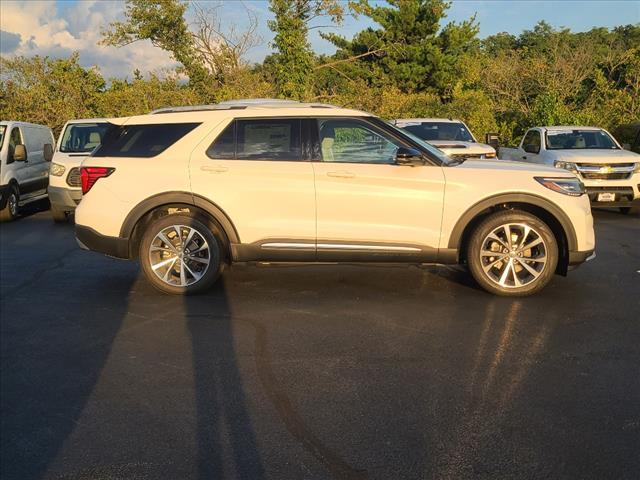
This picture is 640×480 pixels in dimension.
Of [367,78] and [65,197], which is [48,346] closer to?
[65,197]

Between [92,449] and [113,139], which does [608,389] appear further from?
[113,139]

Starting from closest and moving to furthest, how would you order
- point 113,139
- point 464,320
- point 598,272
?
point 464,320, point 113,139, point 598,272

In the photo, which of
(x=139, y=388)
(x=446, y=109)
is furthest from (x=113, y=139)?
(x=446, y=109)

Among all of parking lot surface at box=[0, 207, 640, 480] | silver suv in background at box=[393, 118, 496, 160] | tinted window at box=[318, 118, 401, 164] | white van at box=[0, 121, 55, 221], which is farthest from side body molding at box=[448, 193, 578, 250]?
white van at box=[0, 121, 55, 221]

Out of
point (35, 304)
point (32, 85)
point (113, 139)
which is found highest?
point (32, 85)

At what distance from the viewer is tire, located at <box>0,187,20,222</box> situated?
1204 centimetres

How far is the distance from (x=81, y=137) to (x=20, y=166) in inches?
51.5

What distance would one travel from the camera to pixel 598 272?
7.28 metres

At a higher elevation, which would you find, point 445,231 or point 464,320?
point 445,231

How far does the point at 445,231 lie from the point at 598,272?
7.67 ft

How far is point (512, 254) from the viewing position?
6.15 m

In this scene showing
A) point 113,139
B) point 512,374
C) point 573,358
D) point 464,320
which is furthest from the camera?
point 113,139

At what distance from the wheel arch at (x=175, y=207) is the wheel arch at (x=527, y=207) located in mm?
2146

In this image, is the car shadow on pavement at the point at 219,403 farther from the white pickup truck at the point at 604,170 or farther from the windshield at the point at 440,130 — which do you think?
the windshield at the point at 440,130
